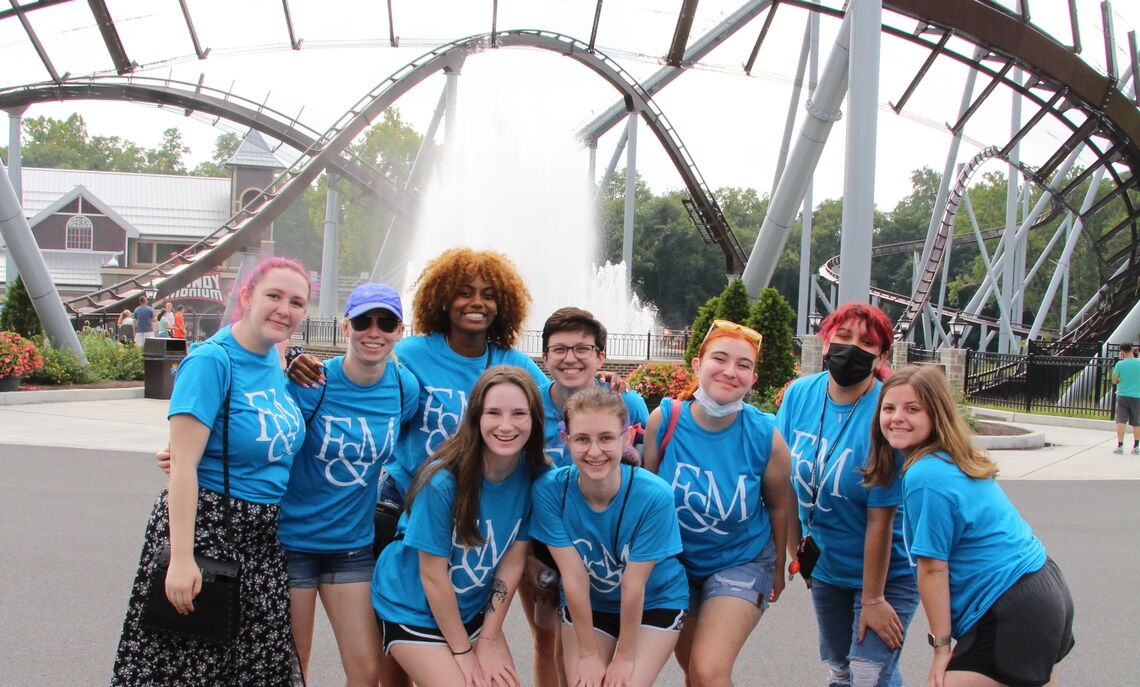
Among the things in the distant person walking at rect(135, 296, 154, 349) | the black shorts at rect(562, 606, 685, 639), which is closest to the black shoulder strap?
the black shorts at rect(562, 606, 685, 639)

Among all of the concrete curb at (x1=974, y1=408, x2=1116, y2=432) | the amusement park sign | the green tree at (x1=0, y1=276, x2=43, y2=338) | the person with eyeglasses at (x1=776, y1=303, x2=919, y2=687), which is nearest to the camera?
the person with eyeglasses at (x1=776, y1=303, x2=919, y2=687)

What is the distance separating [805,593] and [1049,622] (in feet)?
11.4

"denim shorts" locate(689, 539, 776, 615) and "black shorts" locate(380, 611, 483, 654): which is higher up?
"denim shorts" locate(689, 539, 776, 615)

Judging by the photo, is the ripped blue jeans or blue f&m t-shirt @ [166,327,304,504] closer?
blue f&m t-shirt @ [166,327,304,504]

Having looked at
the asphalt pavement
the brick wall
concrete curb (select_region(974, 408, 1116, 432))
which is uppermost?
the brick wall

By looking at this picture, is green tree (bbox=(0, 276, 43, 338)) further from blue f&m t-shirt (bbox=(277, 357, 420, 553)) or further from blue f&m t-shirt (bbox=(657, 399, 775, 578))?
blue f&m t-shirt (bbox=(657, 399, 775, 578))

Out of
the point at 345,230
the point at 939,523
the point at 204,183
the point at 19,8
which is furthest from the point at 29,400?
the point at 345,230

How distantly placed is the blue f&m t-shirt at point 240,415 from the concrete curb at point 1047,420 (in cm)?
1624

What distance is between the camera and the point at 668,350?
23859 mm

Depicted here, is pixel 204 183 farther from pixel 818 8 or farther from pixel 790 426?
pixel 790 426

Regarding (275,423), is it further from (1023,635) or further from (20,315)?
(20,315)

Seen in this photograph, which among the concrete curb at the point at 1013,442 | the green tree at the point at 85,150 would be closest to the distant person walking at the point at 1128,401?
the concrete curb at the point at 1013,442

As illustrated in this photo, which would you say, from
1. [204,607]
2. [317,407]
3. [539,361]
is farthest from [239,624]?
[539,361]

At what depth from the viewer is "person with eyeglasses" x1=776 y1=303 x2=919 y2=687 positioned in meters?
3.23
